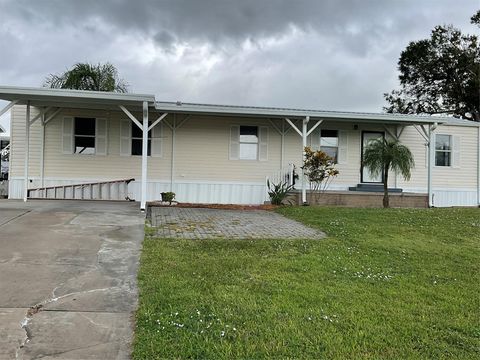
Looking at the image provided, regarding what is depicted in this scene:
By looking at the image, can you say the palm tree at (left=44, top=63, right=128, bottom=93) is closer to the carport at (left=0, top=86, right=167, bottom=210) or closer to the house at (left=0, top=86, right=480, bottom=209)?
the house at (left=0, top=86, right=480, bottom=209)

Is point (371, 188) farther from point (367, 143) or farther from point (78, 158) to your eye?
point (78, 158)

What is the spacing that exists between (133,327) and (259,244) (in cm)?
373

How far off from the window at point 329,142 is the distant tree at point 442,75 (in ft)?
62.9

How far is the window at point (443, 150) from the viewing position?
16703 mm

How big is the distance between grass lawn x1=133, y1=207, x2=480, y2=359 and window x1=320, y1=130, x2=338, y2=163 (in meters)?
8.23

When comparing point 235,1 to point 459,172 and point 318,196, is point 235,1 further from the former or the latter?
point 459,172

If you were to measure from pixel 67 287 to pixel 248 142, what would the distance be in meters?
11.1

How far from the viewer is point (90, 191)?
14.1m

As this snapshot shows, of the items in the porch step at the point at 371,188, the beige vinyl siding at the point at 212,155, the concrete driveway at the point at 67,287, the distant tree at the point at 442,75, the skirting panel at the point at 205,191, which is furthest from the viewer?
the distant tree at the point at 442,75

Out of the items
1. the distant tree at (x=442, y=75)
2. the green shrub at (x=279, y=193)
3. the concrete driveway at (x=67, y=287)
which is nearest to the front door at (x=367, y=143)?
the green shrub at (x=279, y=193)

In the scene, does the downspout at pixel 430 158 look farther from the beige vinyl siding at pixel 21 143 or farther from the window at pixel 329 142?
the beige vinyl siding at pixel 21 143

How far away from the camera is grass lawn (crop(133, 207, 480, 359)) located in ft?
10.8

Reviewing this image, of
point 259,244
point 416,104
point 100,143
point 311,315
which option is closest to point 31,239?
point 259,244

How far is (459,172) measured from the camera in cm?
1678
